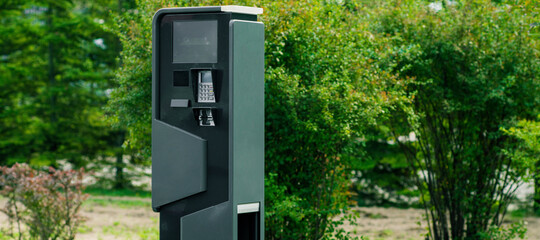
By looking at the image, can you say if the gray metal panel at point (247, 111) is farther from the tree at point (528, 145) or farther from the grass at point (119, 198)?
the grass at point (119, 198)

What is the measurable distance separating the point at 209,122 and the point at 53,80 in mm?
12740

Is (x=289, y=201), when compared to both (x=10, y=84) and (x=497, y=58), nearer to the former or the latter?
(x=497, y=58)

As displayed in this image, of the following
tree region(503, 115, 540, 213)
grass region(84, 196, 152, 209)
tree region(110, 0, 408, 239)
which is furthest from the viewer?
grass region(84, 196, 152, 209)

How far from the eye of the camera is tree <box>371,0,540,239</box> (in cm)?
611

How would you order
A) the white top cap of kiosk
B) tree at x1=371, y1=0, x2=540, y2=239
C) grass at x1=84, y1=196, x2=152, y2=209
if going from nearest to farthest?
the white top cap of kiosk < tree at x1=371, y1=0, x2=540, y2=239 < grass at x1=84, y1=196, x2=152, y2=209

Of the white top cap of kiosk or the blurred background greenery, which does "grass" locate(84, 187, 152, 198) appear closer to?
the blurred background greenery

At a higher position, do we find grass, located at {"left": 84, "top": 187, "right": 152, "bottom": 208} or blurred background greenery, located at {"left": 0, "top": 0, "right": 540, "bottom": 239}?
blurred background greenery, located at {"left": 0, "top": 0, "right": 540, "bottom": 239}

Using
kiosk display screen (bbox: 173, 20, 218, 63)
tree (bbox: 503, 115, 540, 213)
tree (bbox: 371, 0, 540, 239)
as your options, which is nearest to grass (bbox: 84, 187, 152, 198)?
tree (bbox: 371, 0, 540, 239)

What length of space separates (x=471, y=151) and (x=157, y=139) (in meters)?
4.03

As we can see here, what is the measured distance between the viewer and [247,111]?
3.76m

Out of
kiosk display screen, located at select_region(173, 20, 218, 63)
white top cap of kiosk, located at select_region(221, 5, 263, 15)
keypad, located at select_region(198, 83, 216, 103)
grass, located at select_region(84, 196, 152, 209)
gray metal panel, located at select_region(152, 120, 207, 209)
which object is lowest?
grass, located at select_region(84, 196, 152, 209)

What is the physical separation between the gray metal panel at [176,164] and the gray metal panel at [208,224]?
15 cm

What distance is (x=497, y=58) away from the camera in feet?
20.2

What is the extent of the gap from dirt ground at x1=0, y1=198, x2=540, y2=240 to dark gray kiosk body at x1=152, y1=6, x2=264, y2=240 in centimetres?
390
